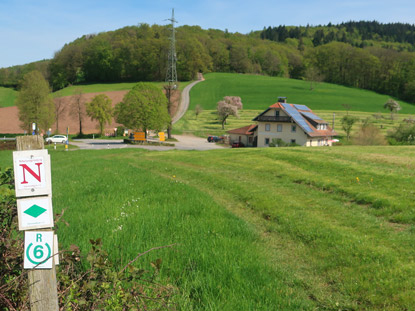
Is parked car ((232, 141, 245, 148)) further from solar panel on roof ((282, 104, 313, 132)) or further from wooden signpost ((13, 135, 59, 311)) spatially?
wooden signpost ((13, 135, 59, 311))

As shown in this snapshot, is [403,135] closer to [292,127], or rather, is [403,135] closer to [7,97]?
[292,127]

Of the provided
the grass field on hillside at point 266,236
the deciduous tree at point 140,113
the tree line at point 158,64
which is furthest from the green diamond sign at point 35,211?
the tree line at point 158,64

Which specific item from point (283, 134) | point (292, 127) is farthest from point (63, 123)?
point (292, 127)

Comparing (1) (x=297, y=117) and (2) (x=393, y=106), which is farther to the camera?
(2) (x=393, y=106)

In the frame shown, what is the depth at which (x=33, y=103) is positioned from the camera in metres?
61.8

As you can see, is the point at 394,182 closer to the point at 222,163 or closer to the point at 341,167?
the point at 341,167

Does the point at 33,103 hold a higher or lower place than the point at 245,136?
higher

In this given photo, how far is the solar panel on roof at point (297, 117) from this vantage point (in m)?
58.0

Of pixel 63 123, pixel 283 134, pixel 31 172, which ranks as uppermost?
pixel 63 123

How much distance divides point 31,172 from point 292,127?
60265mm

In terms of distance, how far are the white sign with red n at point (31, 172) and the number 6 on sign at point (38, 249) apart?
0.39 metres

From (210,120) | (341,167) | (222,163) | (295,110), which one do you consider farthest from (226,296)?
(210,120)

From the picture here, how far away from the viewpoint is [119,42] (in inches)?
6014

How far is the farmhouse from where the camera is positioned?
58719mm
